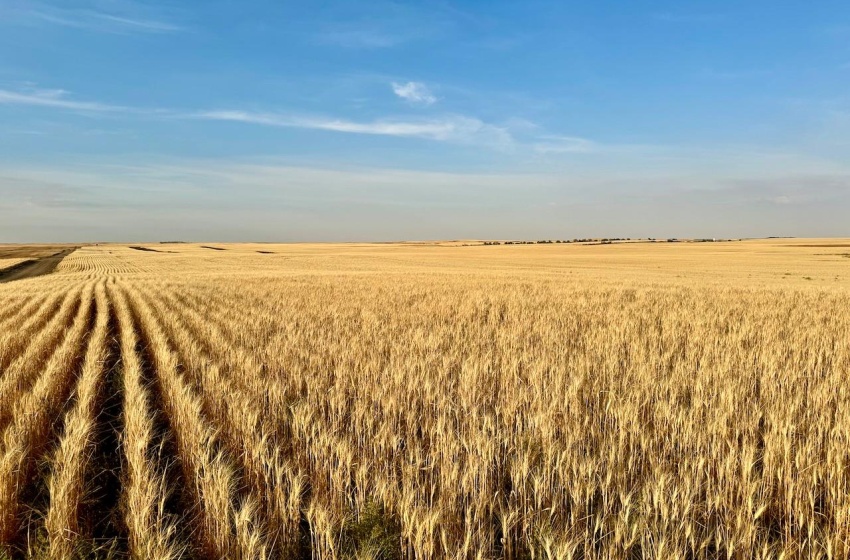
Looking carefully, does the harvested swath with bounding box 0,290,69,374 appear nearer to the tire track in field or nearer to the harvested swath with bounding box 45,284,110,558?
the tire track in field

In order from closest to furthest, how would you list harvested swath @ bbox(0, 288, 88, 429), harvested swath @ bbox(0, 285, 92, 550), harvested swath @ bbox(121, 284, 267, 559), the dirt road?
harvested swath @ bbox(121, 284, 267, 559)
harvested swath @ bbox(0, 285, 92, 550)
harvested swath @ bbox(0, 288, 88, 429)
the dirt road

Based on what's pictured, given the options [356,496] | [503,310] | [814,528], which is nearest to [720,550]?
[814,528]

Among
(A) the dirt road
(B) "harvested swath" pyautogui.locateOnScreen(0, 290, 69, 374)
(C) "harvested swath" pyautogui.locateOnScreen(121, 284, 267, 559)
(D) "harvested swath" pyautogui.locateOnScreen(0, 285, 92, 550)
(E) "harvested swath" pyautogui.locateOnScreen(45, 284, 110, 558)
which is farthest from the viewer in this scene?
(A) the dirt road

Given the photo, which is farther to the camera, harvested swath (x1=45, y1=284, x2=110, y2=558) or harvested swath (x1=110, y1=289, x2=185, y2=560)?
harvested swath (x1=45, y1=284, x2=110, y2=558)

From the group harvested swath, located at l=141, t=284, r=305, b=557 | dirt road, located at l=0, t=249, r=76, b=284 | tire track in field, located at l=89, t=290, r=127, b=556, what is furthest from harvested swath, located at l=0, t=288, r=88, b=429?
dirt road, located at l=0, t=249, r=76, b=284

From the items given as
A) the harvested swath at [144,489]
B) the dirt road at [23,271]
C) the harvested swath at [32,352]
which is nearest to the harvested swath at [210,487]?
the harvested swath at [144,489]

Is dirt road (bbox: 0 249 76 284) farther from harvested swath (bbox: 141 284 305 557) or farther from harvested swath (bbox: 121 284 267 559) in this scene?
harvested swath (bbox: 121 284 267 559)

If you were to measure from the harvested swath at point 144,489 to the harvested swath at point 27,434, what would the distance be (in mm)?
648

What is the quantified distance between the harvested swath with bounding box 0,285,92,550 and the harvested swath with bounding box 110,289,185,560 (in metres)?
0.65

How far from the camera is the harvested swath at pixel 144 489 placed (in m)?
3.03

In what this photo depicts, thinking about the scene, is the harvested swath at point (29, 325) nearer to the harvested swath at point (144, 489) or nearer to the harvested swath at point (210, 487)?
the harvested swath at point (144, 489)

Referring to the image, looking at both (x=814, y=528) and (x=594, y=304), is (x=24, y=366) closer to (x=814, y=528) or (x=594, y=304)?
(x=814, y=528)

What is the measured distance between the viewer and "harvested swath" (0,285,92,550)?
350 centimetres

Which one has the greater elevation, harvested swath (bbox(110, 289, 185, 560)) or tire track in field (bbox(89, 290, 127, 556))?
harvested swath (bbox(110, 289, 185, 560))
